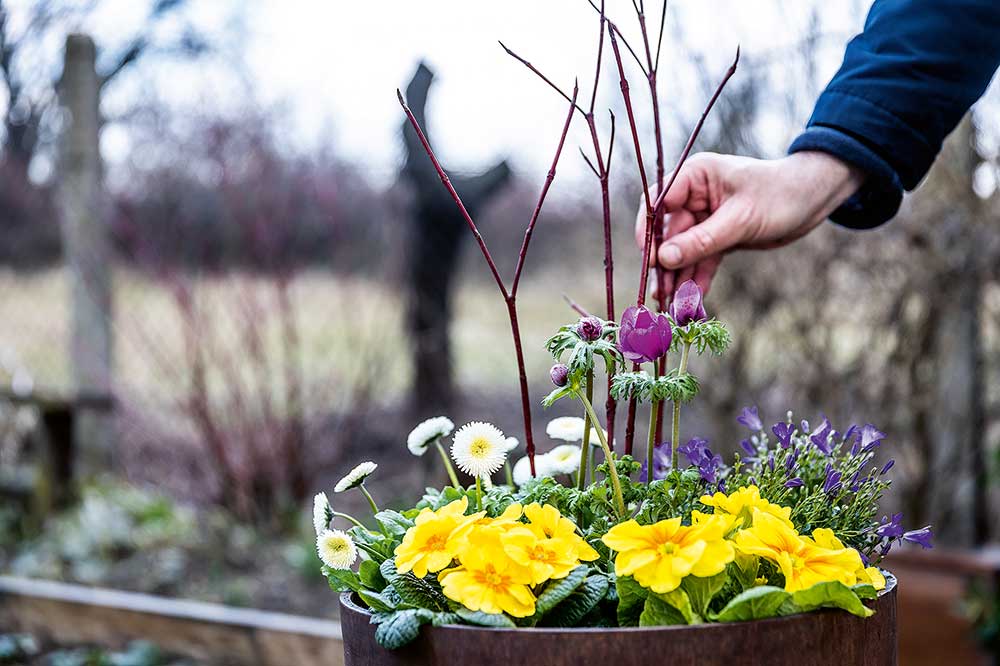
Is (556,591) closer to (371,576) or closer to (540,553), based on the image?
(540,553)

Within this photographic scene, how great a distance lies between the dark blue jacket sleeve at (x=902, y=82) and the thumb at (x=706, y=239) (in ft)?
0.48

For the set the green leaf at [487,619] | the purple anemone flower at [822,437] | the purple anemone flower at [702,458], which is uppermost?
the purple anemone flower at [822,437]

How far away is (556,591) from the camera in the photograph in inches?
32.2

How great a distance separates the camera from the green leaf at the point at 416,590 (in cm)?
86

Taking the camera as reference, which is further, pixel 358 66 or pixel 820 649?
pixel 358 66

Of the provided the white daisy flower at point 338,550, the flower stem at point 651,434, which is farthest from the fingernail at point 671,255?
the white daisy flower at point 338,550

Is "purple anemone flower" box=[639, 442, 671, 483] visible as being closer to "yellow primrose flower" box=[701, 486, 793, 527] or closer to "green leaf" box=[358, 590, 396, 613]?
"yellow primrose flower" box=[701, 486, 793, 527]

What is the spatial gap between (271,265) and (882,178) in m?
3.24

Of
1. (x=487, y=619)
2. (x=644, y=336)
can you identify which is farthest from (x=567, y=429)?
(x=487, y=619)

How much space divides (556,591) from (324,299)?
372 centimetres

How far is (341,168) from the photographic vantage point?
4527 millimetres

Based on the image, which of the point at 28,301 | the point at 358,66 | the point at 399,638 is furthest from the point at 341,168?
the point at 399,638

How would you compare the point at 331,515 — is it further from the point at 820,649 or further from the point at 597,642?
the point at 820,649

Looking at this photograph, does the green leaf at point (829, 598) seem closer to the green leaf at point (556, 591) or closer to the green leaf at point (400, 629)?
the green leaf at point (556, 591)
